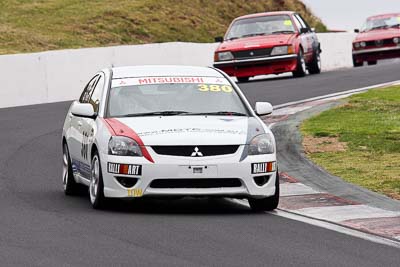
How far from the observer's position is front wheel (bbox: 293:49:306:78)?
31.7m

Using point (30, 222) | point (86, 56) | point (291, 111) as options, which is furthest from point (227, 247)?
point (86, 56)

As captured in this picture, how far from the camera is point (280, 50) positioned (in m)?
31.1

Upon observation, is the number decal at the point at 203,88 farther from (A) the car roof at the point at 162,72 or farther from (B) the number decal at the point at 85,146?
(B) the number decal at the point at 85,146

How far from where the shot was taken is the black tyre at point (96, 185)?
11.8m

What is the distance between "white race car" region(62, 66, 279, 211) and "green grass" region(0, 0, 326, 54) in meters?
27.4

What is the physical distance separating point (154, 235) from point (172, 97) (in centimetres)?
258

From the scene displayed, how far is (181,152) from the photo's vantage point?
→ 455 inches

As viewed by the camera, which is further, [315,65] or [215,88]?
[315,65]

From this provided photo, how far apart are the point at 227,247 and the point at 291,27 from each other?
22831 millimetres

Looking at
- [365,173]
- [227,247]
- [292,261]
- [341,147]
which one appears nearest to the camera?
[292,261]

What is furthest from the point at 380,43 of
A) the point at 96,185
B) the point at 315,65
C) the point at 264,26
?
the point at 96,185

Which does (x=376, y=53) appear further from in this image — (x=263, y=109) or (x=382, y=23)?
(x=263, y=109)

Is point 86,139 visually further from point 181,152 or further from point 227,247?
point 227,247

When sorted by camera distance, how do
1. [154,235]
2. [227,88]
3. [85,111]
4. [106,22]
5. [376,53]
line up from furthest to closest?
[106,22]
[376,53]
[227,88]
[85,111]
[154,235]
